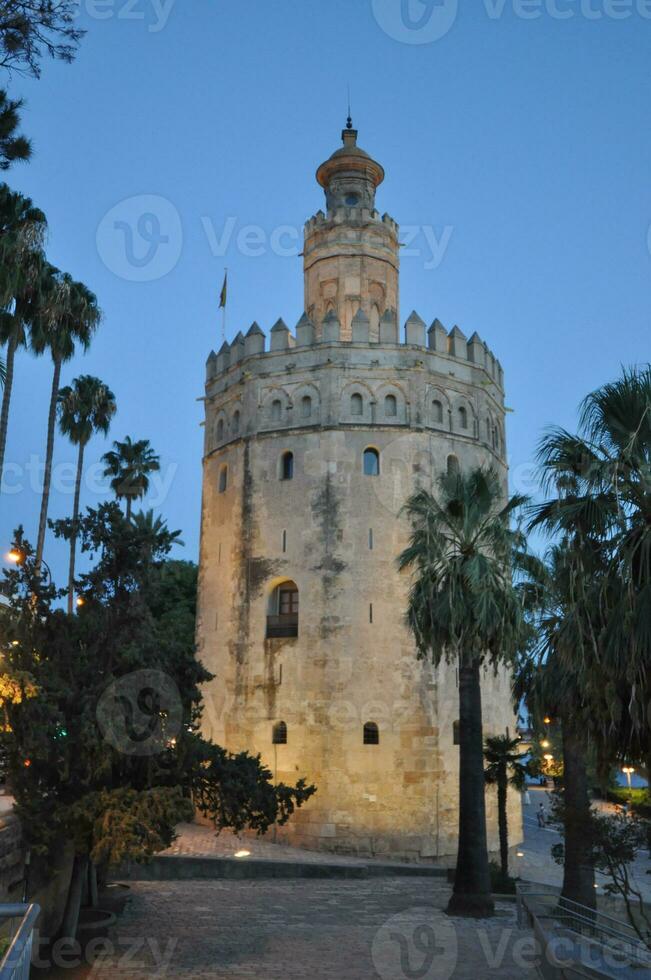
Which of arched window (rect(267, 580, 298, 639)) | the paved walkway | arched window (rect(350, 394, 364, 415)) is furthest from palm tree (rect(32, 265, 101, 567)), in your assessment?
the paved walkway

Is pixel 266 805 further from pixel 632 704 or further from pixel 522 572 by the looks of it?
pixel 632 704

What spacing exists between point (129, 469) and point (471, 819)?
2224 cm

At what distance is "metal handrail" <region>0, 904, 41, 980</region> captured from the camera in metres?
4.69

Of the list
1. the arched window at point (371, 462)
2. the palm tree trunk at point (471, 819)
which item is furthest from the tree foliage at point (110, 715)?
the arched window at point (371, 462)

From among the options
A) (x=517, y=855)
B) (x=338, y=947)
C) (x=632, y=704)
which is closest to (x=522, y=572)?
(x=338, y=947)

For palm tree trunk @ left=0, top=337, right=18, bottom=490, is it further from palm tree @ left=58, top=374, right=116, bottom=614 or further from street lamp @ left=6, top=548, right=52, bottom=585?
palm tree @ left=58, top=374, right=116, bottom=614

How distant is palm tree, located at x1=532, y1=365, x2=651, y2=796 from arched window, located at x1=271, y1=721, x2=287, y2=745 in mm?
18684

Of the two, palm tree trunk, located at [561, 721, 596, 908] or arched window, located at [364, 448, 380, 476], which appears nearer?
palm tree trunk, located at [561, 721, 596, 908]

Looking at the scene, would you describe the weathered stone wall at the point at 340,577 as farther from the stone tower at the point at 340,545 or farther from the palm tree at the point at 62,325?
the palm tree at the point at 62,325

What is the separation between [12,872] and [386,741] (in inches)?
615

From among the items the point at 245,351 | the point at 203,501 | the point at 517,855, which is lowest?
the point at 517,855

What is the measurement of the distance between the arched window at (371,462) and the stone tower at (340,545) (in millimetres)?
83

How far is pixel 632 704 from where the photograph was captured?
350 inches

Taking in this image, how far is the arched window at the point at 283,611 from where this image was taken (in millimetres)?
28703
